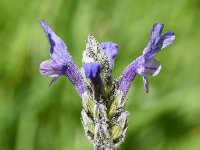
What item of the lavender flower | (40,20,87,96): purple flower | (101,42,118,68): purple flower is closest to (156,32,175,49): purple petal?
the lavender flower

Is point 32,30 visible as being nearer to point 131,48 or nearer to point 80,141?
point 131,48

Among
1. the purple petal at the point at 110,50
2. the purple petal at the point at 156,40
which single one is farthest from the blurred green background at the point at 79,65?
the purple petal at the point at 156,40

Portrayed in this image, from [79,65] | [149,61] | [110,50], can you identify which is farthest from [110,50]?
[79,65]

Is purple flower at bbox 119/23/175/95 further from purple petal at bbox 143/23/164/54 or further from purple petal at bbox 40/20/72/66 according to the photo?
purple petal at bbox 40/20/72/66

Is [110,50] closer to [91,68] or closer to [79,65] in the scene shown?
[91,68]

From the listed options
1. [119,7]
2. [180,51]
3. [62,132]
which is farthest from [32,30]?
[180,51]

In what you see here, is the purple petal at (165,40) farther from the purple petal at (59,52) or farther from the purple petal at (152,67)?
the purple petal at (59,52)

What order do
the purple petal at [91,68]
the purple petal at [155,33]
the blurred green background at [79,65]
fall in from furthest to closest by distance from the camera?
the blurred green background at [79,65], the purple petal at [155,33], the purple petal at [91,68]

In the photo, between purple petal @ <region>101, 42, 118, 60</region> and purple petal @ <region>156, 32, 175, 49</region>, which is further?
purple petal @ <region>101, 42, 118, 60</region>
